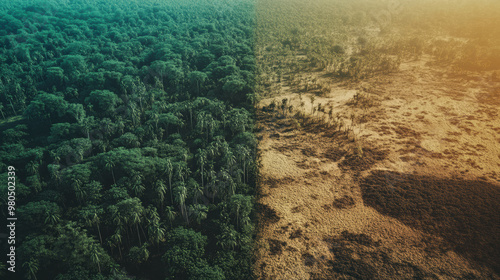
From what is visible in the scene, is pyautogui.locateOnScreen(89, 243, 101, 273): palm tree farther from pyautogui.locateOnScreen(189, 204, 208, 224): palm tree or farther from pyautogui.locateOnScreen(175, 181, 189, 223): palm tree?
pyautogui.locateOnScreen(189, 204, 208, 224): palm tree

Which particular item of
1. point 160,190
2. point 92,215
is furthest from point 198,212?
point 92,215

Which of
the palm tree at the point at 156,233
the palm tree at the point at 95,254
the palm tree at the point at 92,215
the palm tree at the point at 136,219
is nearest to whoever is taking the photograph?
the palm tree at the point at 95,254

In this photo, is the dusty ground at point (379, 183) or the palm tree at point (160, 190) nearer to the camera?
the dusty ground at point (379, 183)

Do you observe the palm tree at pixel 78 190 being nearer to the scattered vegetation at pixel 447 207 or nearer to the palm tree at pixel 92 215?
the palm tree at pixel 92 215

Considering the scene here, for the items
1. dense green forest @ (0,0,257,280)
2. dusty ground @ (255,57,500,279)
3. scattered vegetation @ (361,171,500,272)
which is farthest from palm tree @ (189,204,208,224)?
scattered vegetation @ (361,171,500,272)

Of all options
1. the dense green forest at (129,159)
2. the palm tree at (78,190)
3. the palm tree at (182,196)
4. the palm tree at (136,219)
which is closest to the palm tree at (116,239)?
the dense green forest at (129,159)

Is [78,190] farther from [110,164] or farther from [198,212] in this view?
[198,212]

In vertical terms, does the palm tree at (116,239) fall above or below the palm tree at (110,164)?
below
